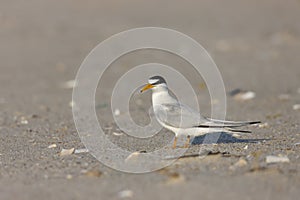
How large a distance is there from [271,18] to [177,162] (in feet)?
49.4

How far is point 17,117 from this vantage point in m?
8.90

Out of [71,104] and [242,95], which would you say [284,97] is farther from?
[71,104]

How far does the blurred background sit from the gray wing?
28cm

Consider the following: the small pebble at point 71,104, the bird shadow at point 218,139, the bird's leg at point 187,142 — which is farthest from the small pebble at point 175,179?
the small pebble at point 71,104

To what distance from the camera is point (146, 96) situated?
1091cm

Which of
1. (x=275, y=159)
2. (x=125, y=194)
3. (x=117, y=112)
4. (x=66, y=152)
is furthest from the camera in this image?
(x=117, y=112)

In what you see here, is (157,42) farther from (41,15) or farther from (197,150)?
(197,150)

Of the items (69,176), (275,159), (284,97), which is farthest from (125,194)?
(284,97)

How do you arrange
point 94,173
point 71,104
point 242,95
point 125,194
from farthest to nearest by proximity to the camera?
point 242,95
point 71,104
point 94,173
point 125,194

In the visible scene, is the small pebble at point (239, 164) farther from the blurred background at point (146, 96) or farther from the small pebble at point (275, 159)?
the small pebble at point (275, 159)

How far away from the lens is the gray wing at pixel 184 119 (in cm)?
585

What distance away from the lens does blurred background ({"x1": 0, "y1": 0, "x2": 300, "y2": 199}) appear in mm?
4504

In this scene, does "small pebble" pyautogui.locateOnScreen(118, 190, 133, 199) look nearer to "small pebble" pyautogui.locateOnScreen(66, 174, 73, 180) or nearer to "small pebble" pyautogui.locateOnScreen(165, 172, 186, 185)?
"small pebble" pyautogui.locateOnScreen(165, 172, 186, 185)

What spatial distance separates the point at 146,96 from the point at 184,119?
16.1ft
